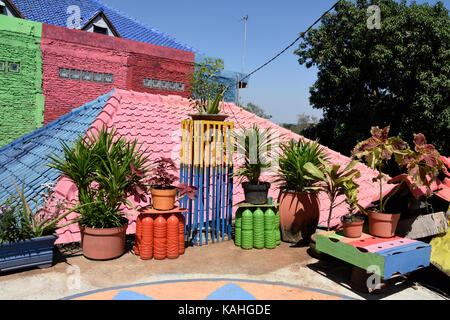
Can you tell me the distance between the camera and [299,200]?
5703 mm

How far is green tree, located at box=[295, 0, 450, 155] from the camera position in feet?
48.1

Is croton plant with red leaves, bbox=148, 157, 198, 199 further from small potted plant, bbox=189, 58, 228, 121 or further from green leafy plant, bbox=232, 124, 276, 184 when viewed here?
small potted plant, bbox=189, 58, 228, 121

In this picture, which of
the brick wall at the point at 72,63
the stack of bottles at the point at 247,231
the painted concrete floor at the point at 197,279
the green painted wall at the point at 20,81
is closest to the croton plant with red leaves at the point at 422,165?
the painted concrete floor at the point at 197,279

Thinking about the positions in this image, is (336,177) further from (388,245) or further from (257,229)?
(257,229)

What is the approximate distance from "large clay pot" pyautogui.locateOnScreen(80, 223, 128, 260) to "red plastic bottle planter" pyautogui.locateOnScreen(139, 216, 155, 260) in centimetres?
33

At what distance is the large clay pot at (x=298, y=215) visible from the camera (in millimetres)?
5719

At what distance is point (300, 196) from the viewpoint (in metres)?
5.70

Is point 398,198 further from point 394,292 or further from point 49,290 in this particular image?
point 49,290

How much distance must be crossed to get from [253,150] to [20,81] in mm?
10853

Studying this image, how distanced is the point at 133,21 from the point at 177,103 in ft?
50.3

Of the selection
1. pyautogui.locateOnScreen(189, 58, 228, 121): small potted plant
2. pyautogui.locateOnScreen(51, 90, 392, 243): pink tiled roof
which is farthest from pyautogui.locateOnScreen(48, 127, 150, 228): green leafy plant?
Answer: pyautogui.locateOnScreen(189, 58, 228, 121): small potted plant

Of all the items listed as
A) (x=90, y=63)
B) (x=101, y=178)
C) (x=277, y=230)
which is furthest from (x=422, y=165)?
(x=90, y=63)

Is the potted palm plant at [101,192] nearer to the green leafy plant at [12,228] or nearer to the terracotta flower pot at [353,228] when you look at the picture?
the green leafy plant at [12,228]
